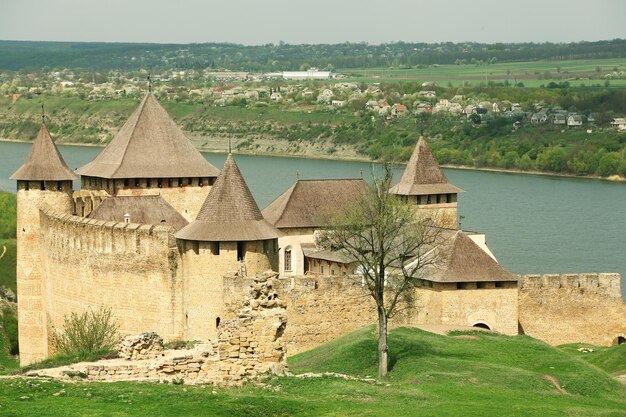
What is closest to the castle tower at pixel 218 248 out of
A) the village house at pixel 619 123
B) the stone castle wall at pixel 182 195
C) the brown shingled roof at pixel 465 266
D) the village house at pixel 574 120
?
the brown shingled roof at pixel 465 266

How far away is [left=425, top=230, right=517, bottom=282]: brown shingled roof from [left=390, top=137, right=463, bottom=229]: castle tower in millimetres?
7062

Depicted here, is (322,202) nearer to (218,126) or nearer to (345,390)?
(345,390)

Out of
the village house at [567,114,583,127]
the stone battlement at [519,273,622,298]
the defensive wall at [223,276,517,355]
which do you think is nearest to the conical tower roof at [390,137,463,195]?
the stone battlement at [519,273,622,298]

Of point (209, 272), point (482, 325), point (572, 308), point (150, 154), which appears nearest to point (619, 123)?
point (150, 154)

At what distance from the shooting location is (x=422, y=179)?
37188 mm

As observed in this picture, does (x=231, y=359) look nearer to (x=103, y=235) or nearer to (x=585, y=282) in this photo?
(x=103, y=235)

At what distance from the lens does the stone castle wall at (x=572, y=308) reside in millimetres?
30469

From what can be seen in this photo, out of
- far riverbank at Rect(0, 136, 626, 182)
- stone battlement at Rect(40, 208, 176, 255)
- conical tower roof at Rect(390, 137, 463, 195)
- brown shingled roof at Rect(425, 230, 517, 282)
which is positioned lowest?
brown shingled roof at Rect(425, 230, 517, 282)

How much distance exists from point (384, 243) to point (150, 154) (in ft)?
30.0

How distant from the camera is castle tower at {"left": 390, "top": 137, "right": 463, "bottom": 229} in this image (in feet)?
121

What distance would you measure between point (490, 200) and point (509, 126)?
34939mm

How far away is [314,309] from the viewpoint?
27.8m

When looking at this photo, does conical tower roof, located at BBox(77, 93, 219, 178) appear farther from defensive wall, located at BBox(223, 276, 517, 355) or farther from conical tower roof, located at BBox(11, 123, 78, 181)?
defensive wall, located at BBox(223, 276, 517, 355)

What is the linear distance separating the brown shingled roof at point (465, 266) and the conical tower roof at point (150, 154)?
6772mm
